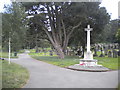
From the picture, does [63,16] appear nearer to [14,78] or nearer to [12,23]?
[12,23]

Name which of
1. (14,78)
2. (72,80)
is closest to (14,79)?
(14,78)

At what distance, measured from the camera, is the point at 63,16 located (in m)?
22.0

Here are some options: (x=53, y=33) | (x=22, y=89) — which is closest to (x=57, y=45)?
(x=53, y=33)

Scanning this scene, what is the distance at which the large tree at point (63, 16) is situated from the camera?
1922 cm

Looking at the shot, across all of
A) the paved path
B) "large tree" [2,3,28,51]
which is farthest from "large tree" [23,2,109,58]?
the paved path

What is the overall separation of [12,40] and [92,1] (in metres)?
13.1

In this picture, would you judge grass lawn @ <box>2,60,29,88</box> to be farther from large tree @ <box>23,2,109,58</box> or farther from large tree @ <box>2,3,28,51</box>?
large tree @ <box>23,2,109,58</box>

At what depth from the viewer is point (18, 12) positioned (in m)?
11.5

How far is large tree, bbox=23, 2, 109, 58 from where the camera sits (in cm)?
1922

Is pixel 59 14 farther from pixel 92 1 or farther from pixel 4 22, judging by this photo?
pixel 4 22

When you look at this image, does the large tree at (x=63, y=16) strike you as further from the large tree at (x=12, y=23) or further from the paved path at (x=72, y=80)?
the paved path at (x=72, y=80)

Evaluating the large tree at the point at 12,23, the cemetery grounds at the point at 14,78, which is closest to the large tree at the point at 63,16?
the large tree at the point at 12,23

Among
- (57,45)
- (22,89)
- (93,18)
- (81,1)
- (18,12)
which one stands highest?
(81,1)

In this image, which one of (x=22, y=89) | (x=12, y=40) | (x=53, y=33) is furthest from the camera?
(x=53, y=33)
